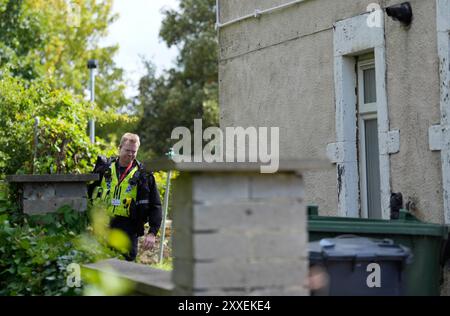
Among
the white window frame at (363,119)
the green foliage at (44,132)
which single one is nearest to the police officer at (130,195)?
the green foliage at (44,132)

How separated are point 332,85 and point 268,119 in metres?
1.19

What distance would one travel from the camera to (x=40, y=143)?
962 centimetres

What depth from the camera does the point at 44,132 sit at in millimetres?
9664

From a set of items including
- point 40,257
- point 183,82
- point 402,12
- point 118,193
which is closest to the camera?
point 40,257

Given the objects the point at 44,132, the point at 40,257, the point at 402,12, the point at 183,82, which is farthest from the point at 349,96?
the point at 183,82

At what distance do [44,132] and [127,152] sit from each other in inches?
113

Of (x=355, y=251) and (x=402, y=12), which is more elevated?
(x=402, y=12)

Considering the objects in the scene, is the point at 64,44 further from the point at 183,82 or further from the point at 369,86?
the point at 369,86

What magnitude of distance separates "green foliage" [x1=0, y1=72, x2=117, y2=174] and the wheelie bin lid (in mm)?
5450

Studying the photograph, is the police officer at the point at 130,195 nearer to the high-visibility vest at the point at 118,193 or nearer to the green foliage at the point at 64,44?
the high-visibility vest at the point at 118,193

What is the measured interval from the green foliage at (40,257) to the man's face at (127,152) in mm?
1181

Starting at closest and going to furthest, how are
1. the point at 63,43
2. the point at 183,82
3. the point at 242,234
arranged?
1. the point at 242,234
2. the point at 63,43
3. the point at 183,82

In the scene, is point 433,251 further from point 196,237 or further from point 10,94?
point 10,94

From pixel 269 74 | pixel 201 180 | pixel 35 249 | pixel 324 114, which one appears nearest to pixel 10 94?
pixel 269 74
